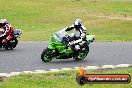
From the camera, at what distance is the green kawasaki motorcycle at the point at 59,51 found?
17.1 metres

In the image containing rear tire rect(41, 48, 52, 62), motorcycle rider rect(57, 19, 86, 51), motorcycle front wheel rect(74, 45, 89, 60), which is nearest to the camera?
rear tire rect(41, 48, 52, 62)

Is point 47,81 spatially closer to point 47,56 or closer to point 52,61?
point 47,56

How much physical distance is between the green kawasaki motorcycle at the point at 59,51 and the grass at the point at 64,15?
1383 cm

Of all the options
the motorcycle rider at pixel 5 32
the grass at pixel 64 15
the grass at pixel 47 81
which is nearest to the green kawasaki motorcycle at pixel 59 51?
the grass at pixel 47 81

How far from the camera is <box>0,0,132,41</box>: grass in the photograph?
36.2 metres

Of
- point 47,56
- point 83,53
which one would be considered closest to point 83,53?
point 83,53

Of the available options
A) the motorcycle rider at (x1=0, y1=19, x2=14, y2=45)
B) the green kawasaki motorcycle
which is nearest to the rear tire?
the green kawasaki motorcycle

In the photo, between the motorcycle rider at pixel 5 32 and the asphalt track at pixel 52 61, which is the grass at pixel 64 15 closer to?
the asphalt track at pixel 52 61

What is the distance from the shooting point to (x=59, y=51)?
1734cm

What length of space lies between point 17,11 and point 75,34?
3693 centimetres

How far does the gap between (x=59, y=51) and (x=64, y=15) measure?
33.7m

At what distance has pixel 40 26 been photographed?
4144 centimetres

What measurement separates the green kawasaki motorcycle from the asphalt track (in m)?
0.20

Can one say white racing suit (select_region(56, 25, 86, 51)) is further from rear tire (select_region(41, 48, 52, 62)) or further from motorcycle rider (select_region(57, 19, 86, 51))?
→ rear tire (select_region(41, 48, 52, 62))
